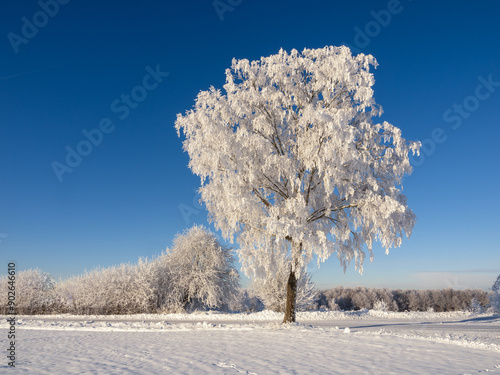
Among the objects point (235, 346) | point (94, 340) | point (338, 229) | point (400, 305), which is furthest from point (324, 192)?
point (400, 305)

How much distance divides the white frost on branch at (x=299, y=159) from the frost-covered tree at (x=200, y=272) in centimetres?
1586

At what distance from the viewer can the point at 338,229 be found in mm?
16234

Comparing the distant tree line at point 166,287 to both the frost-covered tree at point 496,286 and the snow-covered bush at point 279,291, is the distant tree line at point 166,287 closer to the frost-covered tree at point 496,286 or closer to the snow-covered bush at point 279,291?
the snow-covered bush at point 279,291

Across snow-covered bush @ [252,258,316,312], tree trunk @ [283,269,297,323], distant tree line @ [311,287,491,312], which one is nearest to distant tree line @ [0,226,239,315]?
snow-covered bush @ [252,258,316,312]

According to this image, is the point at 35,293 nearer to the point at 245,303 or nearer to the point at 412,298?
the point at 245,303

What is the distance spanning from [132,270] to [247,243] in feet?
64.7

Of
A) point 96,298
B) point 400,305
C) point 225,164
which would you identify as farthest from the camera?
point 400,305

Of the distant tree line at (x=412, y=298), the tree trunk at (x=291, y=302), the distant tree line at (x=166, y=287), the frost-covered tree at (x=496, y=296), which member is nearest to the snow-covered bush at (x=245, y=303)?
the distant tree line at (x=166, y=287)

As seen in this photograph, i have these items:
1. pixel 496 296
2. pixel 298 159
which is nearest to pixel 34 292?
pixel 298 159

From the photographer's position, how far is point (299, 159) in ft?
50.5

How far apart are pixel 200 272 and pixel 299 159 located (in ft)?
62.4

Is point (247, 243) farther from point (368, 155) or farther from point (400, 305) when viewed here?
point (400, 305)

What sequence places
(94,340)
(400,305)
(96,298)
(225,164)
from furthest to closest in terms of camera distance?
(400,305)
(96,298)
(225,164)
(94,340)

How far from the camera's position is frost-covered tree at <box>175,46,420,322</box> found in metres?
14.8
